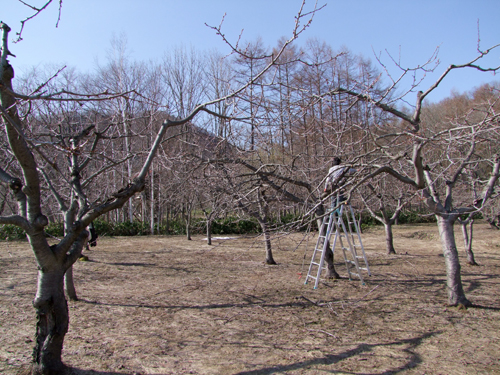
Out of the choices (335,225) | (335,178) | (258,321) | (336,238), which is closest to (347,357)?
(258,321)

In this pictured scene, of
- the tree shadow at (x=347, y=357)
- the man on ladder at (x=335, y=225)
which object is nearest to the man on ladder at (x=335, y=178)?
the man on ladder at (x=335, y=225)

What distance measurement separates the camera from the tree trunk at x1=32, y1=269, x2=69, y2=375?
310 centimetres

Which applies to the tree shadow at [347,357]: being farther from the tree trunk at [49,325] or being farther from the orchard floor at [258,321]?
the tree trunk at [49,325]

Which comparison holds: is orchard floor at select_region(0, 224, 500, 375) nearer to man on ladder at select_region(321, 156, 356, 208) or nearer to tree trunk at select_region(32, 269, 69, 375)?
tree trunk at select_region(32, 269, 69, 375)

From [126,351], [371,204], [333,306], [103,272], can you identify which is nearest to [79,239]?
[126,351]

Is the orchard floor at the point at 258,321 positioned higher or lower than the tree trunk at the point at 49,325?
lower

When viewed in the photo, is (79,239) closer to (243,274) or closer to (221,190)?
(221,190)

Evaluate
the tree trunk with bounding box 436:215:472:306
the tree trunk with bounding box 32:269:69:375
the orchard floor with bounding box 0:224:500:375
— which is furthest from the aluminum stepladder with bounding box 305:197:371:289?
the tree trunk with bounding box 32:269:69:375

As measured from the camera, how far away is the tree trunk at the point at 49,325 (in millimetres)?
3100

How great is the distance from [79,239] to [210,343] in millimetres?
1782

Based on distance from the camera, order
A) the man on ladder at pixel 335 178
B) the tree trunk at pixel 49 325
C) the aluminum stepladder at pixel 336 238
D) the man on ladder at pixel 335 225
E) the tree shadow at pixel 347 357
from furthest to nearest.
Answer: the aluminum stepladder at pixel 336 238
the man on ladder at pixel 335 225
the man on ladder at pixel 335 178
the tree shadow at pixel 347 357
the tree trunk at pixel 49 325

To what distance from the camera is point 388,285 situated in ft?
21.9

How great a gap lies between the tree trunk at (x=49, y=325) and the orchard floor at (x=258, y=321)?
11.3 inches

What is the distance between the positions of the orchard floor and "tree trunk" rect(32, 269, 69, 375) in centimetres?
29
